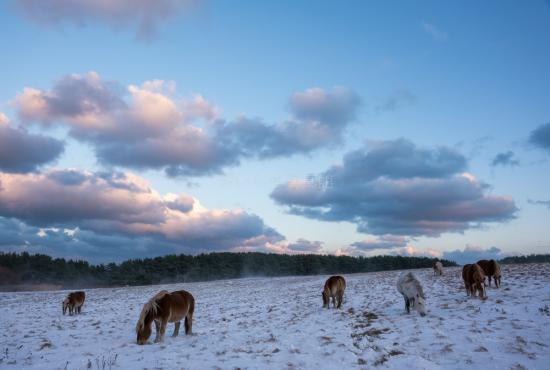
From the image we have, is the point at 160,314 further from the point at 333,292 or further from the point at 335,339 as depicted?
the point at 333,292

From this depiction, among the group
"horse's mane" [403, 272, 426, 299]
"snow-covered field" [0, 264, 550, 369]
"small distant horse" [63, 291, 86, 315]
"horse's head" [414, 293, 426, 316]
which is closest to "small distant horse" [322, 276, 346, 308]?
"snow-covered field" [0, 264, 550, 369]

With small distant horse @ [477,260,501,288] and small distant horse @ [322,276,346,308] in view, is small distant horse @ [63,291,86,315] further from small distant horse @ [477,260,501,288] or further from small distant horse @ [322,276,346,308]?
small distant horse @ [477,260,501,288]

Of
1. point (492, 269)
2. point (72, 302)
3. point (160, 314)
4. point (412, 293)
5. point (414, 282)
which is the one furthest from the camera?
point (72, 302)

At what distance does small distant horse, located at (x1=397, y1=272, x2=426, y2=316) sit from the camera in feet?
46.2

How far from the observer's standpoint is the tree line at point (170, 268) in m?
86.0

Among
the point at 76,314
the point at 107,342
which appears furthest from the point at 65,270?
the point at 107,342

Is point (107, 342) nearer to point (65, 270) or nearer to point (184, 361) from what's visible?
point (184, 361)

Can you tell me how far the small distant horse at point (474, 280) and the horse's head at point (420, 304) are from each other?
3.88 metres

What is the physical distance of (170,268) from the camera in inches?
3543

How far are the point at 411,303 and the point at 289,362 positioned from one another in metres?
8.41

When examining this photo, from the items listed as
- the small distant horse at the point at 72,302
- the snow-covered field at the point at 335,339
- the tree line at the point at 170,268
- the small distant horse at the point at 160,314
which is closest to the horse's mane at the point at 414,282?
the snow-covered field at the point at 335,339

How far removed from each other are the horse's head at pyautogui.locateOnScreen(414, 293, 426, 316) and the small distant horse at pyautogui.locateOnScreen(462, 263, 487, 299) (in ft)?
12.7

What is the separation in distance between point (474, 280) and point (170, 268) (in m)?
83.8

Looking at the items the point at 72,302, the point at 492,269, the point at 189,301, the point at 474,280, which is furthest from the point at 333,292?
the point at 72,302
